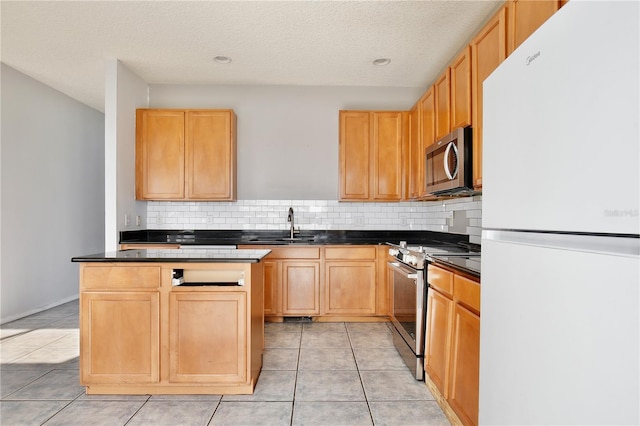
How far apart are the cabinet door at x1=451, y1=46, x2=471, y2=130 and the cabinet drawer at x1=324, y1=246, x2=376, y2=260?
1645mm

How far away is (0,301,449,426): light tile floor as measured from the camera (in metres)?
2.12

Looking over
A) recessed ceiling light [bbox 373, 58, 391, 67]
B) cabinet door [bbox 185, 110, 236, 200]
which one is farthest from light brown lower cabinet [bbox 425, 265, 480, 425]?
cabinet door [bbox 185, 110, 236, 200]

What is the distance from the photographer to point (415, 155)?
3.95 meters

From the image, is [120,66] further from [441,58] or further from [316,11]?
[441,58]

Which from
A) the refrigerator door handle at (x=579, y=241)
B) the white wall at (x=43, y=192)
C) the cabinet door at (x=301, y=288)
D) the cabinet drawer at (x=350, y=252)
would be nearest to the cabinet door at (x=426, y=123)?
the cabinet drawer at (x=350, y=252)

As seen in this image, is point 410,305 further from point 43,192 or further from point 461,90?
point 43,192

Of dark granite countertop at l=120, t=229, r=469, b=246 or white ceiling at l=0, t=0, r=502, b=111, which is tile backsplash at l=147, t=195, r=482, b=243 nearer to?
dark granite countertop at l=120, t=229, r=469, b=246

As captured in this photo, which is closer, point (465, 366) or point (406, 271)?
point (465, 366)

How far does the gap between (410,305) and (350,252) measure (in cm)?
137

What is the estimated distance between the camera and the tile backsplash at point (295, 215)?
4.54 metres

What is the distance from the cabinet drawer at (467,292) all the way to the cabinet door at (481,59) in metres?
0.78

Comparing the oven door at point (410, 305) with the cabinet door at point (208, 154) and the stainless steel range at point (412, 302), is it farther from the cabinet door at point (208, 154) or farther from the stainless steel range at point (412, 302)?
the cabinet door at point (208, 154)

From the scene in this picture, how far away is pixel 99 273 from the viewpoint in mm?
2338

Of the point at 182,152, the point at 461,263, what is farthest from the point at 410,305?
the point at 182,152
